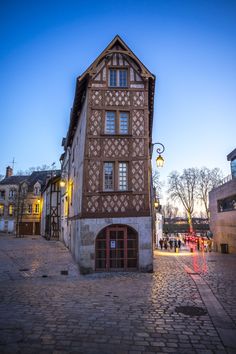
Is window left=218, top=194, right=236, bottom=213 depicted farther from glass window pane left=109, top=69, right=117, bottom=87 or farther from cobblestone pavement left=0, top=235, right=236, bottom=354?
glass window pane left=109, top=69, right=117, bottom=87

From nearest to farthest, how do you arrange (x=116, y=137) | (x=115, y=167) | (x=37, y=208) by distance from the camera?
(x=115, y=167) → (x=116, y=137) → (x=37, y=208)

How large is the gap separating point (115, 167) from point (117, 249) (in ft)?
13.7

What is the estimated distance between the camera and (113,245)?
12.7m

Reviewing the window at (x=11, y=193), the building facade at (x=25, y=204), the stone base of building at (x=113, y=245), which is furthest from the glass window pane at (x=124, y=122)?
the window at (x=11, y=193)

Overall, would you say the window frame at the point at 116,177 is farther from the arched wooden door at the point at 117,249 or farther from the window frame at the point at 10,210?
the window frame at the point at 10,210

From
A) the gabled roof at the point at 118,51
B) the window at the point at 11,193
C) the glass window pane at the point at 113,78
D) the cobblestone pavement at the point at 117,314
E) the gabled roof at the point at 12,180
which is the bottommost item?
the cobblestone pavement at the point at 117,314

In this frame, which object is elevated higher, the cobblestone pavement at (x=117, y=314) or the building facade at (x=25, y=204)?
the building facade at (x=25, y=204)

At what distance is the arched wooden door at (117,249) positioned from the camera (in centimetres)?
1251

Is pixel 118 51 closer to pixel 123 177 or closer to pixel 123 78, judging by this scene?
pixel 123 78

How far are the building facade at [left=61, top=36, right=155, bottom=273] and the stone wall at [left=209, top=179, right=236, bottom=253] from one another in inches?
550

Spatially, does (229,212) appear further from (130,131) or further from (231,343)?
(231,343)

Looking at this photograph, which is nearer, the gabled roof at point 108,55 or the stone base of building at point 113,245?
the stone base of building at point 113,245

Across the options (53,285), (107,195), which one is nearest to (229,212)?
(107,195)

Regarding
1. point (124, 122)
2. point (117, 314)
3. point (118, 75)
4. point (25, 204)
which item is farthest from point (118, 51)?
point (25, 204)
